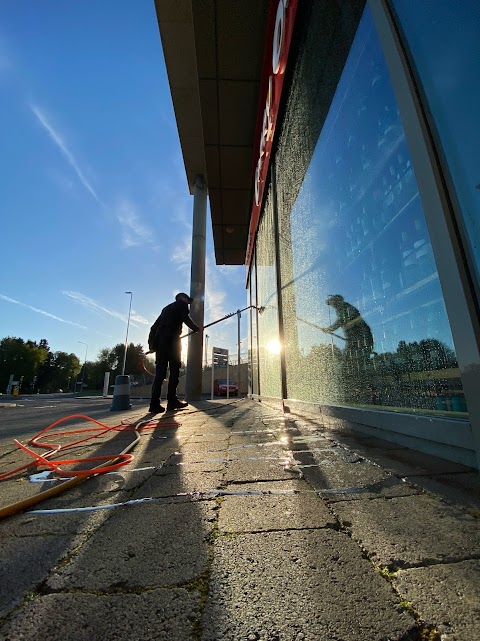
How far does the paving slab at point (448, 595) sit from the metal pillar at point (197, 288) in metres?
7.18

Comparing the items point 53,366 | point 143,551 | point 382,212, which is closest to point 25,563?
point 143,551

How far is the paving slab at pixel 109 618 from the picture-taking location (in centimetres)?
47

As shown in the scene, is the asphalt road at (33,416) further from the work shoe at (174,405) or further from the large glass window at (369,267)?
the large glass window at (369,267)

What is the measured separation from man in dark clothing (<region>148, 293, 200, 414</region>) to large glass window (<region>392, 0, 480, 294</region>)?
372 cm

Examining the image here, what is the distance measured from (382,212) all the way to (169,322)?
11.0 feet

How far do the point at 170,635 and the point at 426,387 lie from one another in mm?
1415

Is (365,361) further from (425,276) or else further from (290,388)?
(290,388)

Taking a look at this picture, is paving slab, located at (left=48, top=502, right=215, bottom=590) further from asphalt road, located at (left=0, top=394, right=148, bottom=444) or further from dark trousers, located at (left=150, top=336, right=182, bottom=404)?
dark trousers, located at (left=150, top=336, right=182, bottom=404)

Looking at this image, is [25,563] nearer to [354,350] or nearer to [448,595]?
[448,595]

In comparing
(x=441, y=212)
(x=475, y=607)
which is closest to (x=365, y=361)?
(x=441, y=212)

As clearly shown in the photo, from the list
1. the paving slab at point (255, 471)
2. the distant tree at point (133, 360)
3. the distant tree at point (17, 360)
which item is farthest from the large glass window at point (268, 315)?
the distant tree at point (17, 360)

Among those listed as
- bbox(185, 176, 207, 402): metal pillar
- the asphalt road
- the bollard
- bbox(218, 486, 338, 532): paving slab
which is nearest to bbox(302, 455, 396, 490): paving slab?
bbox(218, 486, 338, 532): paving slab

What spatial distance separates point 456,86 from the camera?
1156 mm

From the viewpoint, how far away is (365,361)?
2072 mm
